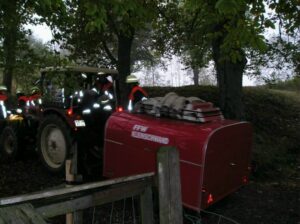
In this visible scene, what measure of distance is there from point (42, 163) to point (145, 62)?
40.1m

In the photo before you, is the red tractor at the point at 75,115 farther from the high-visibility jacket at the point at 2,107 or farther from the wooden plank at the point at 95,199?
the wooden plank at the point at 95,199

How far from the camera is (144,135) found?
6227 mm

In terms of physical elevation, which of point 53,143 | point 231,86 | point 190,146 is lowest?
point 53,143

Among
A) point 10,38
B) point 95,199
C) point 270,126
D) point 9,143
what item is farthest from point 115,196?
point 270,126

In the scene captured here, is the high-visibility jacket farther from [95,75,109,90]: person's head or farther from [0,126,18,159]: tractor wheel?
[95,75,109,90]: person's head

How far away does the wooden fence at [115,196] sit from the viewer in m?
2.52

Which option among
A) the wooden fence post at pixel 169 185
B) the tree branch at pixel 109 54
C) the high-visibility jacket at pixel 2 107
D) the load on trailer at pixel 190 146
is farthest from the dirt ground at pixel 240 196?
the tree branch at pixel 109 54

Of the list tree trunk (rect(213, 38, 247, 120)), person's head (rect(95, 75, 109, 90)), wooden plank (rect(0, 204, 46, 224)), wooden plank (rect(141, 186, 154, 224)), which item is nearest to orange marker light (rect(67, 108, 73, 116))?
person's head (rect(95, 75, 109, 90))

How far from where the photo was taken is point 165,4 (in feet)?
55.3

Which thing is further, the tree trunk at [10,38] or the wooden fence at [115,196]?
the tree trunk at [10,38]

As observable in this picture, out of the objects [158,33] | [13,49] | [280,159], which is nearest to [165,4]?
[158,33]

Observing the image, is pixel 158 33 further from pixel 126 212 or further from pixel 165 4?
pixel 126 212

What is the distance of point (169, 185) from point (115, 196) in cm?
43

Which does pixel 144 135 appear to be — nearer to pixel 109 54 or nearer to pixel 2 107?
pixel 2 107
